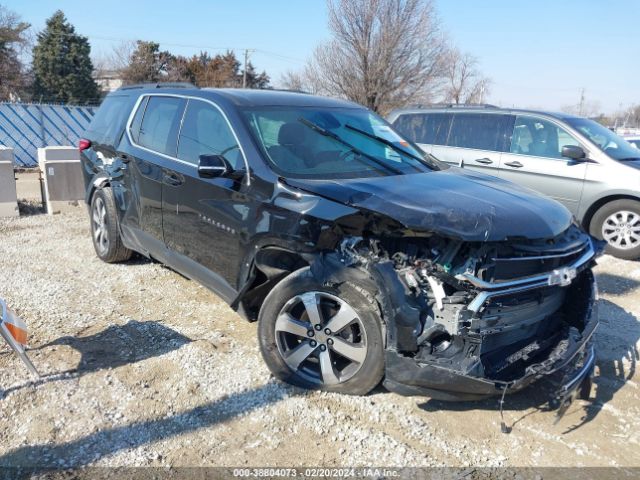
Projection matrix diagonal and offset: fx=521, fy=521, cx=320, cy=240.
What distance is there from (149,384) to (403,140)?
9.15ft

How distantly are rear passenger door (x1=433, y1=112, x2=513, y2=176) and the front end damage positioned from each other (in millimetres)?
4859

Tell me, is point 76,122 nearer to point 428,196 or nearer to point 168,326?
point 168,326

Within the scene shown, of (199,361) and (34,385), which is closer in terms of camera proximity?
(34,385)

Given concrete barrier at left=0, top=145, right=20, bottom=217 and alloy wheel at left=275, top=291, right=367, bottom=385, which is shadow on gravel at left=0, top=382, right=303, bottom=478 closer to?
alloy wheel at left=275, top=291, right=367, bottom=385

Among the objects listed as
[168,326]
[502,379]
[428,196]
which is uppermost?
[428,196]

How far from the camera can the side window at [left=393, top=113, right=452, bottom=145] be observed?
A: 830cm

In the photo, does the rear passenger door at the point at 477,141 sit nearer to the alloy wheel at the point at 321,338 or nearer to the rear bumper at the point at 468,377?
the rear bumper at the point at 468,377

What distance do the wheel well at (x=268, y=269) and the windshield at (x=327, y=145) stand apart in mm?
523

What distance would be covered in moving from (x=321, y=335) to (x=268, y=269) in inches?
22.9

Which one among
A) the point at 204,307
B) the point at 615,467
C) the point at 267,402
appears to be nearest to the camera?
the point at 615,467

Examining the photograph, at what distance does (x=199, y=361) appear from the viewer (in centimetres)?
365

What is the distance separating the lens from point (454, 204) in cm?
299

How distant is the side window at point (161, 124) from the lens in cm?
437

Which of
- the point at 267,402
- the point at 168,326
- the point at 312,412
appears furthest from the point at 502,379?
the point at 168,326
